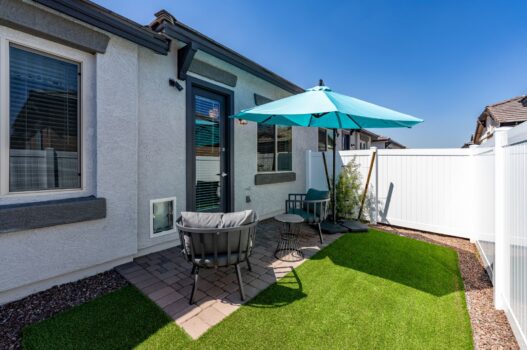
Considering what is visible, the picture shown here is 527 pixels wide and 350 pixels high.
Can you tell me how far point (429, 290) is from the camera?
307cm

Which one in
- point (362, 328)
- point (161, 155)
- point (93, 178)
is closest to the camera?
point (362, 328)

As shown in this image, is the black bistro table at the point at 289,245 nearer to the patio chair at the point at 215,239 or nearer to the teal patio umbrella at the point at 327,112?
the patio chair at the point at 215,239

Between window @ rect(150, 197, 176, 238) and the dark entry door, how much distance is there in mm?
→ 443

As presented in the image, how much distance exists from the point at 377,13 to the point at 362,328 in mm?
9196

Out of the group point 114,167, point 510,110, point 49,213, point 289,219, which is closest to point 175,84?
point 114,167

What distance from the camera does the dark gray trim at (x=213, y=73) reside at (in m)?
4.66

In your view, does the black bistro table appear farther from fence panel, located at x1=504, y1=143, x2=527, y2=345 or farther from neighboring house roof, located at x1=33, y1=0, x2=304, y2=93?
neighboring house roof, located at x1=33, y1=0, x2=304, y2=93

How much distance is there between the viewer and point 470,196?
5047mm

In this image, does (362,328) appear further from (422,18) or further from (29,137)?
(422,18)

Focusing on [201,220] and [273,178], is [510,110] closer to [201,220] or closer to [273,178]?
[273,178]

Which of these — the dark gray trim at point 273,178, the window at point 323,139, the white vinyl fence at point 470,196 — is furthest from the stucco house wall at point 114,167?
the window at point 323,139

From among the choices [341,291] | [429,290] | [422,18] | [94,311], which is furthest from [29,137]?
[422,18]

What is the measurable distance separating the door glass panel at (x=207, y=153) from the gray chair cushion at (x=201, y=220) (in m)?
2.23

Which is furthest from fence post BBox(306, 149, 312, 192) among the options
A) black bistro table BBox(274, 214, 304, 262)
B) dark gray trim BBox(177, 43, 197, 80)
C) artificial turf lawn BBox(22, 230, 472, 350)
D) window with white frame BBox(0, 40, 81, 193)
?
window with white frame BBox(0, 40, 81, 193)
